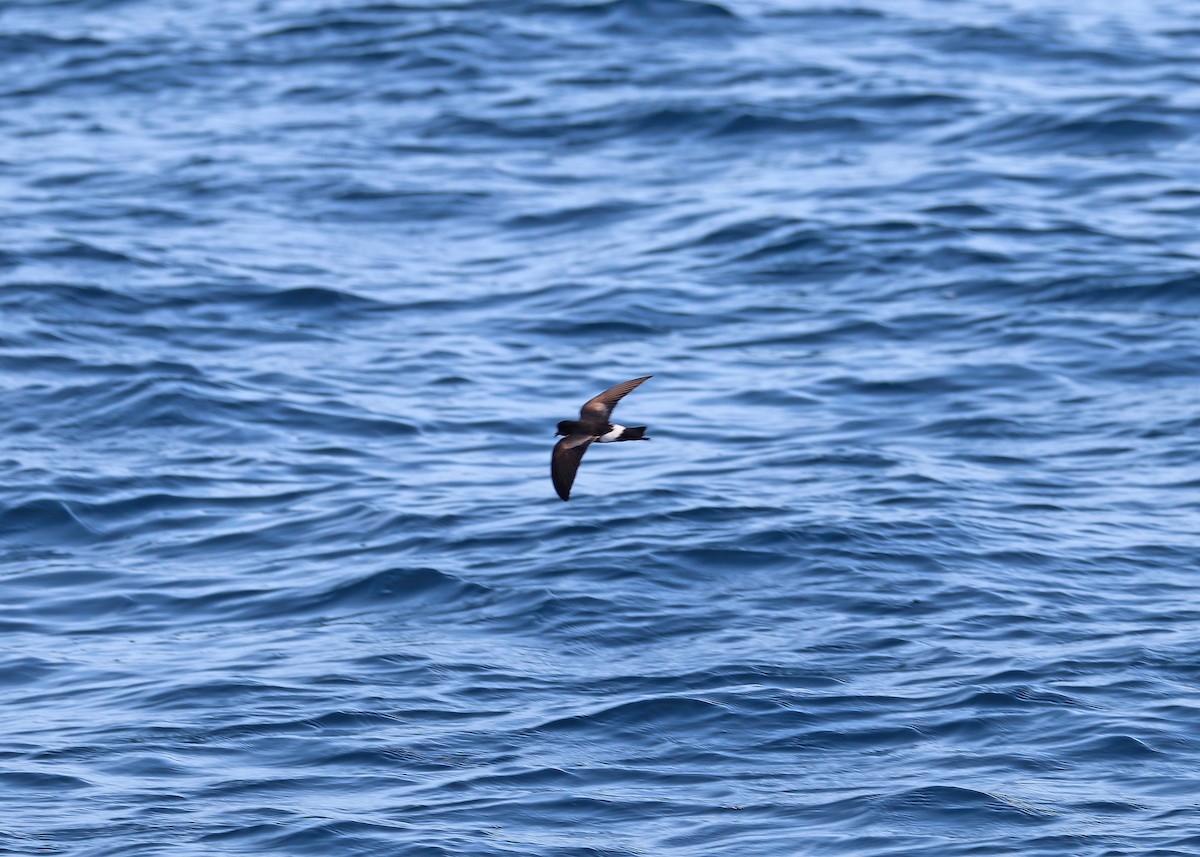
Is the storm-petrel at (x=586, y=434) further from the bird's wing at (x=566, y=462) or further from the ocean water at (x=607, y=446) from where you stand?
the ocean water at (x=607, y=446)

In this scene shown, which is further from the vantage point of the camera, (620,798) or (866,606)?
(866,606)

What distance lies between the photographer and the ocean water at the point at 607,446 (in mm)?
8430

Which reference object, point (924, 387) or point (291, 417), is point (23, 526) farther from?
point (924, 387)

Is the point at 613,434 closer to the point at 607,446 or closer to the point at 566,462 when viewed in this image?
the point at 566,462

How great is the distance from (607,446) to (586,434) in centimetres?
378

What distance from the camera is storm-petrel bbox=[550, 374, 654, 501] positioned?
830 centimetres

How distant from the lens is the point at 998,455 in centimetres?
1178

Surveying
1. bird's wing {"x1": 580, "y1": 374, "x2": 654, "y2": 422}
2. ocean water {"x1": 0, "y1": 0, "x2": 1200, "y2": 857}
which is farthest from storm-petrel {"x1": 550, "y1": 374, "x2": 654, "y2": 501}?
ocean water {"x1": 0, "y1": 0, "x2": 1200, "y2": 857}

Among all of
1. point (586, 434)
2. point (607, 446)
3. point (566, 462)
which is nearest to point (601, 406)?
point (586, 434)

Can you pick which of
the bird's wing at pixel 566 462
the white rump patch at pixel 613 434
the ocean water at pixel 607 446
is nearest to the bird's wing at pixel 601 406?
the white rump patch at pixel 613 434

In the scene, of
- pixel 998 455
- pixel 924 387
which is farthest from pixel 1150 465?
pixel 924 387

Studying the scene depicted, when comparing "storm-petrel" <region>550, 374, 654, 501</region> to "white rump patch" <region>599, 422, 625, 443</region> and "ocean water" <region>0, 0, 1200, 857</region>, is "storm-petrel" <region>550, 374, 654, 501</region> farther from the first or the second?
"ocean water" <region>0, 0, 1200, 857</region>

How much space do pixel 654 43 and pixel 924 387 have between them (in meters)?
8.73

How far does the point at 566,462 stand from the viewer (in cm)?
840
